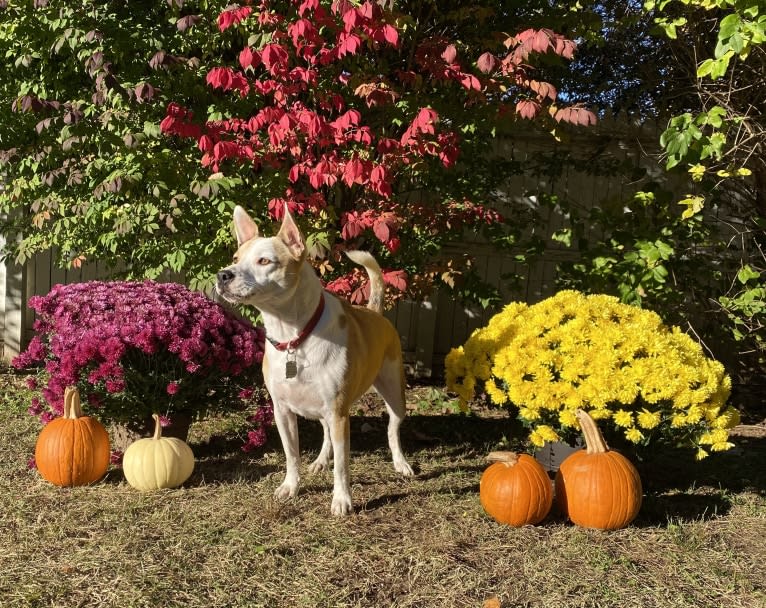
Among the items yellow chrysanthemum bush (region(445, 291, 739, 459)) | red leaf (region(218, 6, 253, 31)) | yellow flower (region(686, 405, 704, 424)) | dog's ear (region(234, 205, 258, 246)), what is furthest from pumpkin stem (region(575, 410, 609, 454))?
red leaf (region(218, 6, 253, 31))

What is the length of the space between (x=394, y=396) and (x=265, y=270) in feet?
4.57

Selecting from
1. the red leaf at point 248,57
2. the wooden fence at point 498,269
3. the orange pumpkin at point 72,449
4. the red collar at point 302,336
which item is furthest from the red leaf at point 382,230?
the wooden fence at point 498,269

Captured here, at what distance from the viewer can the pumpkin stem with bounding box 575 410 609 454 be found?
3318 mm

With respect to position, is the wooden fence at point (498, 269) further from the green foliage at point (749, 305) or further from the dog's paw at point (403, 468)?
the dog's paw at point (403, 468)

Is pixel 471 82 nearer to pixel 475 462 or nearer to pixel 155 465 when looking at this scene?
pixel 475 462

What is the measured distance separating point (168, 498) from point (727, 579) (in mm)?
2645

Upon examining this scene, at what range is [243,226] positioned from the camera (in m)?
3.33

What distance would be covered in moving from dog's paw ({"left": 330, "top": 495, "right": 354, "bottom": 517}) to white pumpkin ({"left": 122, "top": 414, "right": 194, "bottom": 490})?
88 cm

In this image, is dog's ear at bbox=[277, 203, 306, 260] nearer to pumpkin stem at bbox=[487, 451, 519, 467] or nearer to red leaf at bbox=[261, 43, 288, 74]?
red leaf at bbox=[261, 43, 288, 74]

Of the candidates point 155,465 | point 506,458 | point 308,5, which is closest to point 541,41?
point 308,5

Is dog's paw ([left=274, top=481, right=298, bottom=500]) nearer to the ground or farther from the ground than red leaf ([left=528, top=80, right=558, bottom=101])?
nearer to the ground

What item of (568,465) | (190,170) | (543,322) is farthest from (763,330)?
(190,170)

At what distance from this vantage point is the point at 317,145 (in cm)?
443

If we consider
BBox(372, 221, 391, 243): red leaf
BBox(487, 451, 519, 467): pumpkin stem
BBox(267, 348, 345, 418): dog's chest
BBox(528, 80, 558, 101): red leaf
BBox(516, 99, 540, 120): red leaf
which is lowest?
BBox(487, 451, 519, 467): pumpkin stem
